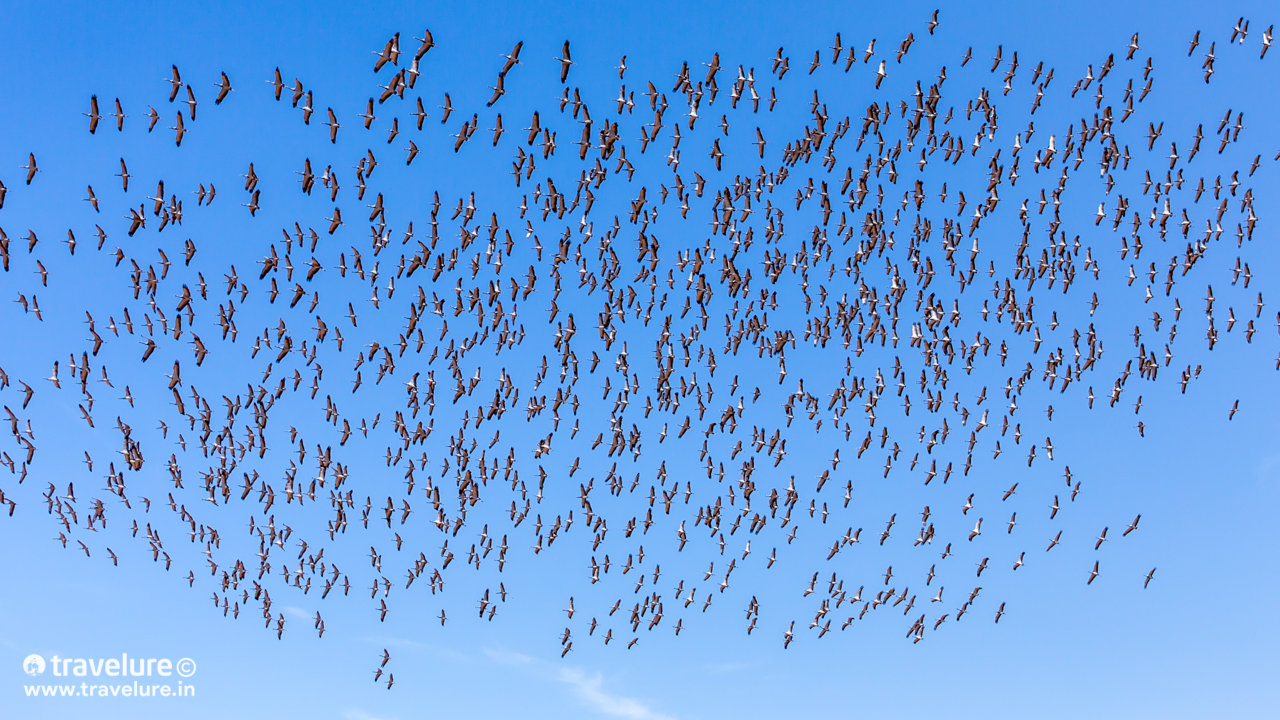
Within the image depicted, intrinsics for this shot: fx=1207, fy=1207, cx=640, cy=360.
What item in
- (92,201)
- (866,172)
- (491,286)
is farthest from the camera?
(491,286)

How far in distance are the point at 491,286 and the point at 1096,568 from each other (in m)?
37.5

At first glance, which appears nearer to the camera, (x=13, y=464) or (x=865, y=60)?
(x=865, y=60)

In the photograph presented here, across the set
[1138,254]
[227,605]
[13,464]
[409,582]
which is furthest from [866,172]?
[13,464]

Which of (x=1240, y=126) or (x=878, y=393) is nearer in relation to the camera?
(x=1240, y=126)

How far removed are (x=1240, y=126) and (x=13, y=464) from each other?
6417 centimetres

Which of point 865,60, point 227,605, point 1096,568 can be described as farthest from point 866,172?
point 227,605

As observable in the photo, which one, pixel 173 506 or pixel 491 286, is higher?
pixel 491 286

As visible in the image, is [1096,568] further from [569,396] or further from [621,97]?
[621,97]

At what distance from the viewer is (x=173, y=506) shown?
2650 inches

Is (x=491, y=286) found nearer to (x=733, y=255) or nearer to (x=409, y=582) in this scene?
(x=733, y=255)

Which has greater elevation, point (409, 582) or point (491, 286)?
point (491, 286)

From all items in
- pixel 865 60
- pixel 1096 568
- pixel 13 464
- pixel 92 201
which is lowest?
pixel 1096 568

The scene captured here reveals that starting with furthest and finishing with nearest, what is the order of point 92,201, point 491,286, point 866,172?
point 491,286
point 866,172
point 92,201

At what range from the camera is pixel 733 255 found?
206ft
